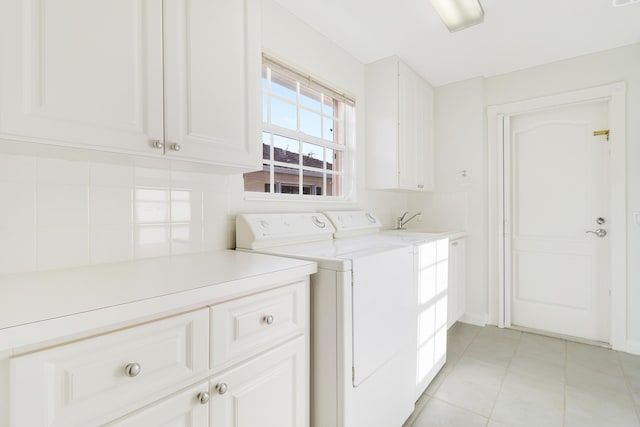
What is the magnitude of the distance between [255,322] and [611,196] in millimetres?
3134

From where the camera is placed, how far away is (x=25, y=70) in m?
0.83

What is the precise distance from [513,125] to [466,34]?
3.96 feet

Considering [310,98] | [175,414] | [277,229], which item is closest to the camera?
[175,414]

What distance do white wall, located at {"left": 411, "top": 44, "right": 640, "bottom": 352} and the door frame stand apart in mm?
43

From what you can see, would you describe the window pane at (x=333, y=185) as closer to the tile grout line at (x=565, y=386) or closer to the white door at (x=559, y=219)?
the white door at (x=559, y=219)

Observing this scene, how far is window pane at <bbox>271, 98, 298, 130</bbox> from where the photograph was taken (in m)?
2.11

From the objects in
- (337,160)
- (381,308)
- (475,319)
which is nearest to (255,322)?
(381,308)

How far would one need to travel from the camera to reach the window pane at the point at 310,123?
7.66 feet

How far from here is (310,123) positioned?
242 cm

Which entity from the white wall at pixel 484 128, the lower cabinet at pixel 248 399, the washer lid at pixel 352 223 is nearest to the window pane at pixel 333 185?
the washer lid at pixel 352 223

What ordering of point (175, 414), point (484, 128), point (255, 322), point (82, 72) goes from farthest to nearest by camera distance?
1. point (484, 128)
2. point (255, 322)
3. point (82, 72)
4. point (175, 414)

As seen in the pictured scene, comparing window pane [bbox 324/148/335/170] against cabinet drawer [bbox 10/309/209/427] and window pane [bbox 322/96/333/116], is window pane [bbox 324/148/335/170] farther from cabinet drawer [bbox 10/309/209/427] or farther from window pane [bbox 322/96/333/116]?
cabinet drawer [bbox 10/309/209/427]

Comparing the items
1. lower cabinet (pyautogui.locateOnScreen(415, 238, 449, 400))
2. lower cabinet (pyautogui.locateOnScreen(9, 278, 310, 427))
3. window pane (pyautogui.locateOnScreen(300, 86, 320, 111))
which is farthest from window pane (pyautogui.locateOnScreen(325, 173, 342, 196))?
lower cabinet (pyautogui.locateOnScreen(9, 278, 310, 427))

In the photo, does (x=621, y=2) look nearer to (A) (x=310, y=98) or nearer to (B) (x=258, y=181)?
(A) (x=310, y=98)
